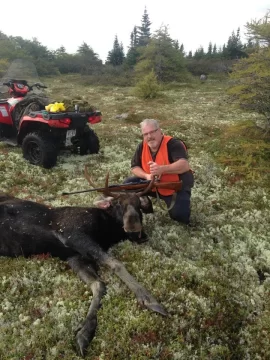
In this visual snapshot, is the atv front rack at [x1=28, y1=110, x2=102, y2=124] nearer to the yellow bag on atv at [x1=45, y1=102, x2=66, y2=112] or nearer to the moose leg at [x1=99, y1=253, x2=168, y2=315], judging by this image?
the yellow bag on atv at [x1=45, y1=102, x2=66, y2=112]

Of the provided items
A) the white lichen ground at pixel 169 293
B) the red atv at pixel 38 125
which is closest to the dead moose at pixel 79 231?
the white lichen ground at pixel 169 293

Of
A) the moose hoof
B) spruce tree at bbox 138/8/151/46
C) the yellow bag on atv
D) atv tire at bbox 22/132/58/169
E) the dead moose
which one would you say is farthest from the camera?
spruce tree at bbox 138/8/151/46

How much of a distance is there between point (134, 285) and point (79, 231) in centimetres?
158

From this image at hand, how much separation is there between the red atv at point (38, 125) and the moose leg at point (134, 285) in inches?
235

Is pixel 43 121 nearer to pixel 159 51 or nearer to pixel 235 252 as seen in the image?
pixel 235 252

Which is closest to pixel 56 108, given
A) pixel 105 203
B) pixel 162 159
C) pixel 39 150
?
pixel 39 150

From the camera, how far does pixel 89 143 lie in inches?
500

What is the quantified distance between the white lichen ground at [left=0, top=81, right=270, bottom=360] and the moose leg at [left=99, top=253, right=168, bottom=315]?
107 millimetres

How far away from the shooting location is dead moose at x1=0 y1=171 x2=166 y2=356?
5883 mm

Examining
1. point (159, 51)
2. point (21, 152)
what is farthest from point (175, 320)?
point (159, 51)

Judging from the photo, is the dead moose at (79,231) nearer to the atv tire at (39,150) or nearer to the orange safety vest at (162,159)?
the orange safety vest at (162,159)

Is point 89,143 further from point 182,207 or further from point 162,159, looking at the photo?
point 182,207

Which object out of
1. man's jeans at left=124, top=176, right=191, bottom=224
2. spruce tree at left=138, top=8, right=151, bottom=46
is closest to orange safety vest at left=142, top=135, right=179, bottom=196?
man's jeans at left=124, top=176, right=191, bottom=224

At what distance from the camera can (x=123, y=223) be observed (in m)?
6.52
